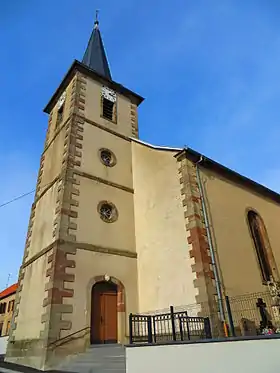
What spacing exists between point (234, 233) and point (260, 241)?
2190 mm

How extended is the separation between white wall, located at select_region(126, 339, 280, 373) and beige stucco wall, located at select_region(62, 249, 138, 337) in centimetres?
328

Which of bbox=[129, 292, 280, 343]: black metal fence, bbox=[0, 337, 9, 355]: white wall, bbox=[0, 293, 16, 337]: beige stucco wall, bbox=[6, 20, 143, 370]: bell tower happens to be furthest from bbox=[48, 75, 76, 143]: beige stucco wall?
bbox=[0, 293, 16, 337]: beige stucco wall

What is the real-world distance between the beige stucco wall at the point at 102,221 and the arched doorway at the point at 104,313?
1.57m

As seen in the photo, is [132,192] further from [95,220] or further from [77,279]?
[77,279]

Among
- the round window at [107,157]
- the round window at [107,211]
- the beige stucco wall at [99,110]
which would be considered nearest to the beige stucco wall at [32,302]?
the round window at [107,211]

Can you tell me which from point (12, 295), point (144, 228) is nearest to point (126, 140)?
point (144, 228)

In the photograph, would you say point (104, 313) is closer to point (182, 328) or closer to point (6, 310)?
point (182, 328)

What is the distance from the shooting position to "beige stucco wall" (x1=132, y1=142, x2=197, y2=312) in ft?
30.7

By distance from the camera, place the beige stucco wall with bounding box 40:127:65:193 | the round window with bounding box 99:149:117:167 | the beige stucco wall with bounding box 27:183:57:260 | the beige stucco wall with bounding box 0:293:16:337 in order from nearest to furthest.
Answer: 1. the beige stucco wall with bounding box 27:183:57:260
2. the beige stucco wall with bounding box 40:127:65:193
3. the round window with bounding box 99:149:117:167
4. the beige stucco wall with bounding box 0:293:16:337

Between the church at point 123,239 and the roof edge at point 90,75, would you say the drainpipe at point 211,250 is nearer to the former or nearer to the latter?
the church at point 123,239

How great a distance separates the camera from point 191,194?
32.9 ft

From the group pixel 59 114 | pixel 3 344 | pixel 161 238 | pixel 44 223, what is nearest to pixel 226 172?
pixel 161 238

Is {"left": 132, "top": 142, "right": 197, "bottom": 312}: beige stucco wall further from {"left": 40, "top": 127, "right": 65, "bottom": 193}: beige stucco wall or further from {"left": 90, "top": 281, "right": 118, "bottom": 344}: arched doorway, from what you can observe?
{"left": 40, "top": 127, "right": 65, "bottom": 193}: beige stucco wall

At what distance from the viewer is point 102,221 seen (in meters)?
11.5
